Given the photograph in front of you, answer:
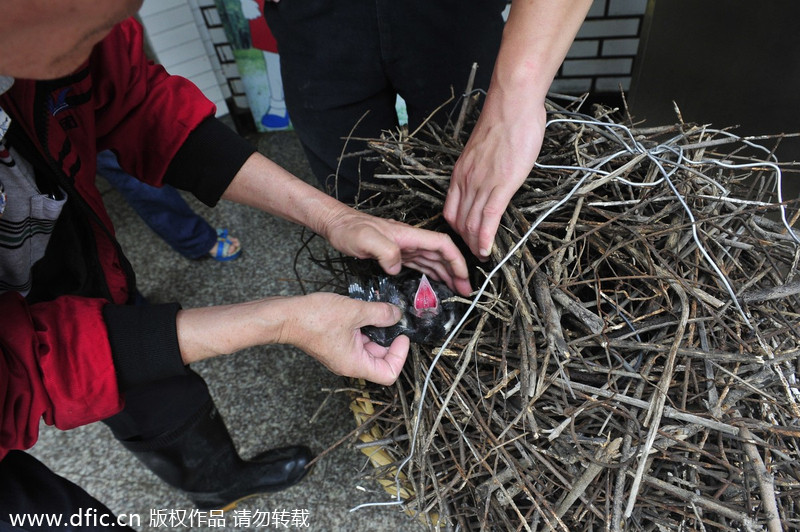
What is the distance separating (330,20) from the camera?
107 centimetres

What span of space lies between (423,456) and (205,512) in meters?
0.99

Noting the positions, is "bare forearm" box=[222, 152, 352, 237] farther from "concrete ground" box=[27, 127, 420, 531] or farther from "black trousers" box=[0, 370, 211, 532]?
→ "black trousers" box=[0, 370, 211, 532]

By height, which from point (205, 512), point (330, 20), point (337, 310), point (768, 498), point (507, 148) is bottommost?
point (205, 512)

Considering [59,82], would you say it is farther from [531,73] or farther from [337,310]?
[531,73]

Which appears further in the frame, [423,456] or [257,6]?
[257,6]

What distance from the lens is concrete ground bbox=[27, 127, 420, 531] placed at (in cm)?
138

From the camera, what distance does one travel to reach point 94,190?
3.01 ft

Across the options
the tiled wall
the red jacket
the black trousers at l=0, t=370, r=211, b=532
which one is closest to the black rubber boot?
the black trousers at l=0, t=370, r=211, b=532

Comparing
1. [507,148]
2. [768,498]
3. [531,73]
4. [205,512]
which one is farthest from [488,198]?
[205,512]

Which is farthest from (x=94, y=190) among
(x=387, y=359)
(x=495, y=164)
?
(x=495, y=164)

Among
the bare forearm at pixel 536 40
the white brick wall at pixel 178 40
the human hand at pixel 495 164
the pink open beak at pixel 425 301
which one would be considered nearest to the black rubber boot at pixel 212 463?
the pink open beak at pixel 425 301

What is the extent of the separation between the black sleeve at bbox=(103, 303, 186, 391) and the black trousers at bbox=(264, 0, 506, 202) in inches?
16.7

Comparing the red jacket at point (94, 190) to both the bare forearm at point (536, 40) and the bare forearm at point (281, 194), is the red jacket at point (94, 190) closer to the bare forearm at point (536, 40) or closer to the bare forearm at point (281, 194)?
the bare forearm at point (281, 194)

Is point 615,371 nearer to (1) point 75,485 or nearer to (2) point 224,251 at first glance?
(1) point 75,485
